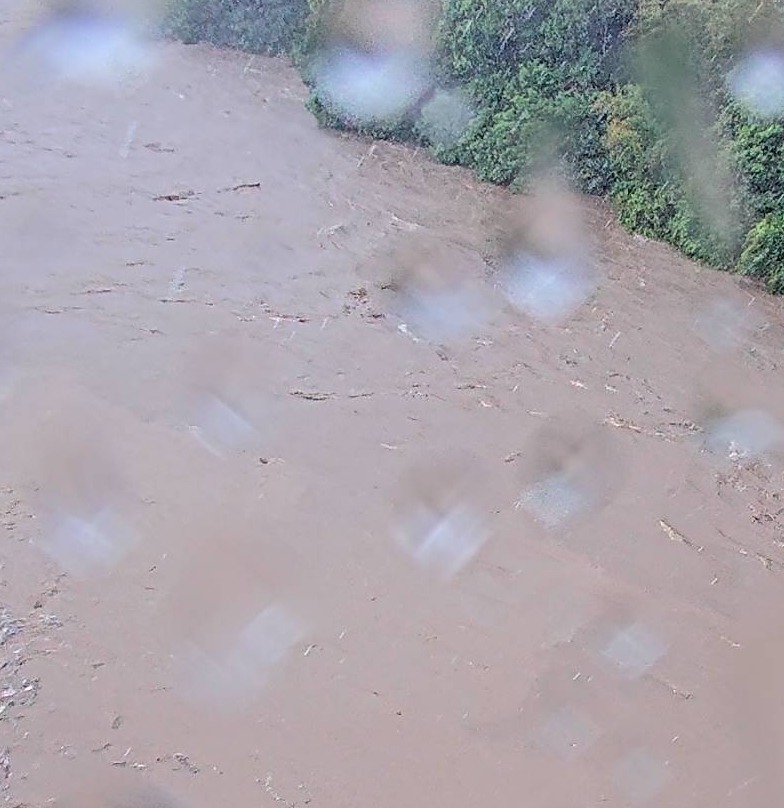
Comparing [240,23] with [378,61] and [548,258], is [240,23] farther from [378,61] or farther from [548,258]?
[548,258]

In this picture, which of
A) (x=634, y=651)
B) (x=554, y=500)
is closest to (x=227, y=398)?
(x=554, y=500)

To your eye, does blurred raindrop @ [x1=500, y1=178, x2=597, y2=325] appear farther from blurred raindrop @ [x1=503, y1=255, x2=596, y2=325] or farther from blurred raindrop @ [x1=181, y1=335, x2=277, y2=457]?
blurred raindrop @ [x1=181, y1=335, x2=277, y2=457]

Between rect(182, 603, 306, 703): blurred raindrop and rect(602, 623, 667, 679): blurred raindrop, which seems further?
rect(602, 623, 667, 679): blurred raindrop

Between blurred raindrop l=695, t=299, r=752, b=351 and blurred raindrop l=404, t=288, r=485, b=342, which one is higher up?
blurred raindrop l=695, t=299, r=752, b=351

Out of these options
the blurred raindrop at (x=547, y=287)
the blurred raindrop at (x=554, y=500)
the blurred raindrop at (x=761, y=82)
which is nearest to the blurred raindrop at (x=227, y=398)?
the blurred raindrop at (x=554, y=500)

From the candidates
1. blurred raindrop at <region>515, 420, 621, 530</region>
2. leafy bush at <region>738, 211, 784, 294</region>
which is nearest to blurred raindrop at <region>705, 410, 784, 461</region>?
blurred raindrop at <region>515, 420, 621, 530</region>

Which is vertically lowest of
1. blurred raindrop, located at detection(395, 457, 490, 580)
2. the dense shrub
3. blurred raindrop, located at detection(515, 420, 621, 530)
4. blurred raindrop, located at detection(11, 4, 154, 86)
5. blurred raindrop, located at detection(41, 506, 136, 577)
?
blurred raindrop, located at detection(11, 4, 154, 86)
